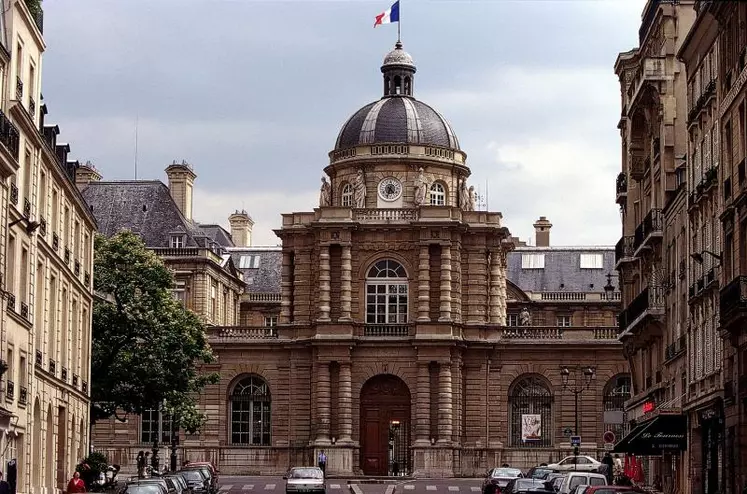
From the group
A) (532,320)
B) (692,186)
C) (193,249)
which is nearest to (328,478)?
(193,249)

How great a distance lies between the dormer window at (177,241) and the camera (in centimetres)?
10694

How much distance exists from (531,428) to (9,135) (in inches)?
2204

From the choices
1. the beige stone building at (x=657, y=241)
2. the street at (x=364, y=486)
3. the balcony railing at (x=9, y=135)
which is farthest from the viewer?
the street at (x=364, y=486)

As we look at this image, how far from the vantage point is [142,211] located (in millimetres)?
109438

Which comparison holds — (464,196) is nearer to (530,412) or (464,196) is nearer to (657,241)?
(530,412)

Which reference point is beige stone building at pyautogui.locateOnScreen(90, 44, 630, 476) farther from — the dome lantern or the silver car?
the silver car

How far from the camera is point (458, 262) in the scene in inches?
3782

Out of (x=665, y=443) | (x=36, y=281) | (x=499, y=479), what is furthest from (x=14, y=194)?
(x=499, y=479)

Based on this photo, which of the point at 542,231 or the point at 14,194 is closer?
the point at 14,194

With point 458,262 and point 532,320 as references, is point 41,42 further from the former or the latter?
point 532,320

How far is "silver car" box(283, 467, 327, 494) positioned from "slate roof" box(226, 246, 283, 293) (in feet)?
175

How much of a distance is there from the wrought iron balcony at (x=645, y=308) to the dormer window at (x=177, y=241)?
4161 centimetres

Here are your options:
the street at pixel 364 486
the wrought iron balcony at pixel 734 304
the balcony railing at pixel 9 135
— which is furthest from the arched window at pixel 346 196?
the wrought iron balcony at pixel 734 304

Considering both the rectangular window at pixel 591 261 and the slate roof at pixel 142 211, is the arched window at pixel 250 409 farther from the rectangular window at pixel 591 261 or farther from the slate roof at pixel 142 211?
the rectangular window at pixel 591 261
